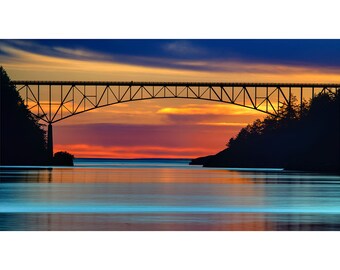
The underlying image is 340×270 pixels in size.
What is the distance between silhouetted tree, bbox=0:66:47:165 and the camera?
253ft

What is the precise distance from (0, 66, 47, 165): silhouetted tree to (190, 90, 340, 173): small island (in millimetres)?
19251

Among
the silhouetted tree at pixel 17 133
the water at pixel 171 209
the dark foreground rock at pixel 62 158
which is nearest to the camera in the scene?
the water at pixel 171 209

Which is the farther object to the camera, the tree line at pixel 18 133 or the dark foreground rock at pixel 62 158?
the dark foreground rock at pixel 62 158

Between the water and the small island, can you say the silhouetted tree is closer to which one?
the small island

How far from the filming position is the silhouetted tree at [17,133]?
253 feet

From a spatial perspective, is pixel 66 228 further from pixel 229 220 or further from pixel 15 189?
pixel 15 189

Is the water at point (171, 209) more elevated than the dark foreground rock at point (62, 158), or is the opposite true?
the water at point (171, 209)

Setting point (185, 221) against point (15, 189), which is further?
point (15, 189)

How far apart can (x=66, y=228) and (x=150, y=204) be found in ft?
33.2

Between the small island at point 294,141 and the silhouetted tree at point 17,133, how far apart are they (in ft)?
63.2

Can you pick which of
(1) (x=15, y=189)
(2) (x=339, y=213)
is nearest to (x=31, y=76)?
(1) (x=15, y=189)

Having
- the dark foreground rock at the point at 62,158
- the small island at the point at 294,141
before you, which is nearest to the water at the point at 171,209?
the small island at the point at 294,141

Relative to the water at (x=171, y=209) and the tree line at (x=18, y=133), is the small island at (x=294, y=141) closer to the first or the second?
the tree line at (x=18, y=133)

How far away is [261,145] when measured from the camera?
95.9 metres
